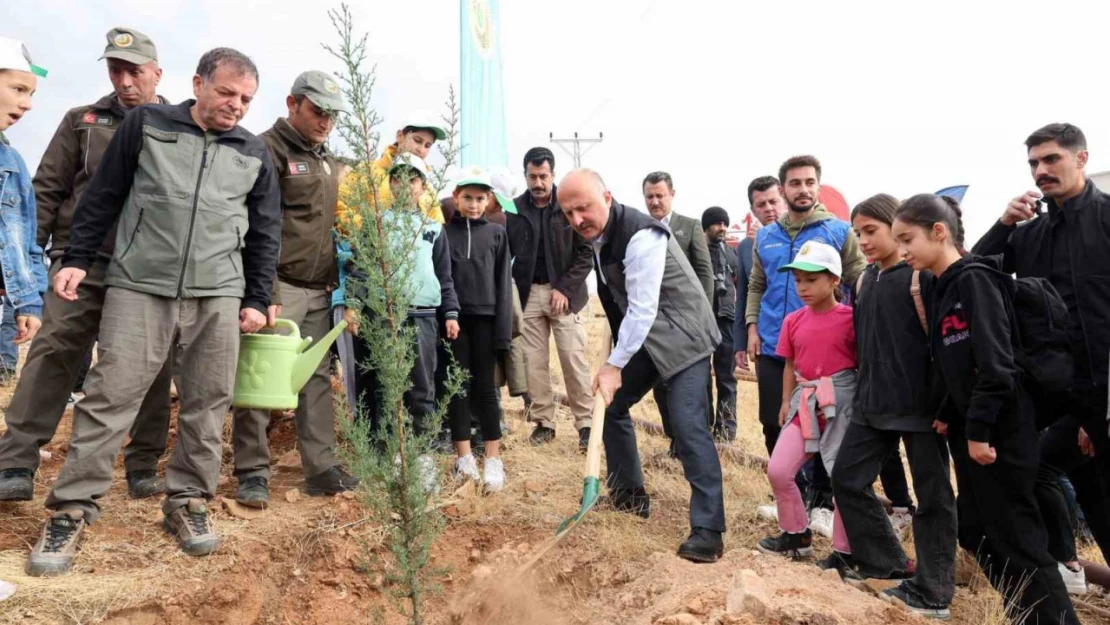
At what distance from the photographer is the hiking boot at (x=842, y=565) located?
12.6 feet

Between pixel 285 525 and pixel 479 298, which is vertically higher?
pixel 479 298

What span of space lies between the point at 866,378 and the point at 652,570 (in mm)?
1364

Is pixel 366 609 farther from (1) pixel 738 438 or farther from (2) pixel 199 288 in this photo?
(1) pixel 738 438

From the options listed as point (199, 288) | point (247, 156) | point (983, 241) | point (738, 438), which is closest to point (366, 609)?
point (199, 288)

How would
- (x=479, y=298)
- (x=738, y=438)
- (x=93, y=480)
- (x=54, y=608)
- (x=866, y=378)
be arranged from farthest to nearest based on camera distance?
(x=738, y=438), (x=479, y=298), (x=866, y=378), (x=93, y=480), (x=54, y=608)

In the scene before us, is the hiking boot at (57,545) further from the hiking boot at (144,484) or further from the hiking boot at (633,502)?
the hiking boot at (633,502)

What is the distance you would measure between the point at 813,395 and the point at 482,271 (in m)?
2.19

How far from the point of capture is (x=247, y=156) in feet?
12.7

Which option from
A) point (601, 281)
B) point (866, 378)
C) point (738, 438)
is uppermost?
point (601, 281)

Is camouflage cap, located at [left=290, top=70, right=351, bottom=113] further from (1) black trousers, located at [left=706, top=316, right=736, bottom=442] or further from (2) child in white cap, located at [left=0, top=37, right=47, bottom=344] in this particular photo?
(1) black trousers, located at [left=706, top=316, right=736, bottom=442]

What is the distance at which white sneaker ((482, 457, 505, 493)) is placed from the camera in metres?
4.93

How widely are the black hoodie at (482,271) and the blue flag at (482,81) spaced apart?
456cm

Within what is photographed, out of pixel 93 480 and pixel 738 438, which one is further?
pixel 738 438

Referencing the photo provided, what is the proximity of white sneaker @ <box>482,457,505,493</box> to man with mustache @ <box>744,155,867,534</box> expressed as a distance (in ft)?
5.22
